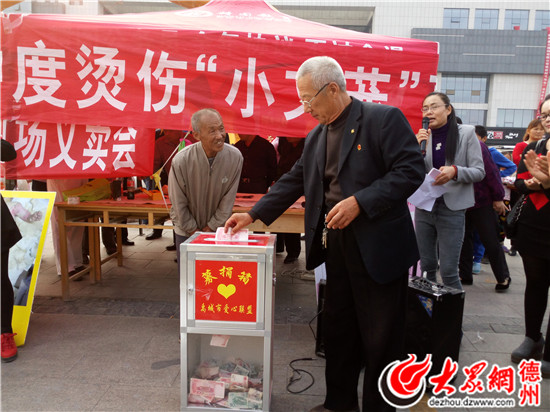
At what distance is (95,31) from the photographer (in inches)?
150

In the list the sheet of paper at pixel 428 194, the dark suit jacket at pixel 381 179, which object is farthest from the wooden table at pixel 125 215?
the dark suit jacket at pixel 381 179

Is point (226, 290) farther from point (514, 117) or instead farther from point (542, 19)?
point (542, 19)

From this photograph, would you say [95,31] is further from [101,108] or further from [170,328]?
[170,328]

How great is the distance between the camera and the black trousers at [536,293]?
2998 millimetres

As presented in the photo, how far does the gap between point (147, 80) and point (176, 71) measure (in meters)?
0.29

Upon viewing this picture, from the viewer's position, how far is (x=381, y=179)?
201cm

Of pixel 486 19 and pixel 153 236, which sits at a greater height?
pixel 486 19

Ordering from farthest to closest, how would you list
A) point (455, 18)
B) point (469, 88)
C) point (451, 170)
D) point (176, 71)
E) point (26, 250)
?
point (469, 88)
point (455, 18)
point (176, 71)
point (26, 250)
point (451, 170)

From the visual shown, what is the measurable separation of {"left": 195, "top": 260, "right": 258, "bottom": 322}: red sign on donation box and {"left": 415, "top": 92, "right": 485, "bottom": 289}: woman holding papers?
1827 millimetres

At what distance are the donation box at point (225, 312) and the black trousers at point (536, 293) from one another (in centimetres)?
204

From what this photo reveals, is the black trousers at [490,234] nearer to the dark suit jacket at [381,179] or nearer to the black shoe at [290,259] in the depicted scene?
the black shoe at [290,259]

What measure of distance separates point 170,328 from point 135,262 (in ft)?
8.18

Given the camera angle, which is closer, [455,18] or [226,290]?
[226,290]

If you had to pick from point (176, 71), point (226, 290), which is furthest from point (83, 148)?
point (226, 290)
